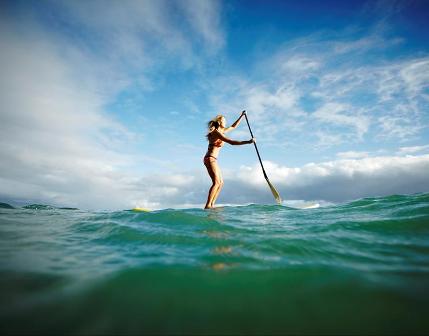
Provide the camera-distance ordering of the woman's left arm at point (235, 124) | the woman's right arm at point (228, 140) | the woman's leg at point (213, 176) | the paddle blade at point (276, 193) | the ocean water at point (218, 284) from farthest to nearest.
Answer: the paddle blade at point (276, 193), the woman's left arm at point (235, 124), the woman's leg at point (213, 176), the woman's right arm at point (228, 140), the ocean water at point (218, 284)

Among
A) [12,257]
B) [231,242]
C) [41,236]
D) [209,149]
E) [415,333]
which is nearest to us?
[415,333]

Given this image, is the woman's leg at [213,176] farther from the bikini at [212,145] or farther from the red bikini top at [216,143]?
the red bikini top at [216,143]

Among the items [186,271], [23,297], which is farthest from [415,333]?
Answer: [23,297]

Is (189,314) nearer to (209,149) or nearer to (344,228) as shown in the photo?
(344,228)

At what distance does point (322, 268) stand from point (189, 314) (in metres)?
1.49

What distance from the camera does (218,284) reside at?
2.25m

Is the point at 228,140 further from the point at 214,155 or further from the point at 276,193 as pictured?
the point at 276,193

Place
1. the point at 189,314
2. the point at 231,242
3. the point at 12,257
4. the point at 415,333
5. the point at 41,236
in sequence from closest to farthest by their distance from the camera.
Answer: the point at 415,333 < the point at 189,314 < the point at 12,257 < the point at 231,242 < the point at 41,236

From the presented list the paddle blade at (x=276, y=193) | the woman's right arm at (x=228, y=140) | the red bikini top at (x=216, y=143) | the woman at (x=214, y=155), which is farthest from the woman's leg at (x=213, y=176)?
the paddle blade at (x=276, y=193)

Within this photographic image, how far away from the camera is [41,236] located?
14.2 ft

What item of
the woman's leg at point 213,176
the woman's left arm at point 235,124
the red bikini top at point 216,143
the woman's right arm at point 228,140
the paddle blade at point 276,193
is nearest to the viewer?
the woman's right arm at point 228,140

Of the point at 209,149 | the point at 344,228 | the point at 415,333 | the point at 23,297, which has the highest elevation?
the point at 209,149

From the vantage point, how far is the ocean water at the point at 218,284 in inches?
69.2

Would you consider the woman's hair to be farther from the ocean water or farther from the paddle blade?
the ocean water
